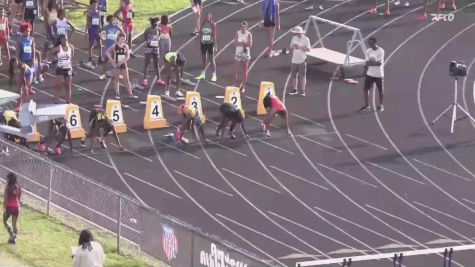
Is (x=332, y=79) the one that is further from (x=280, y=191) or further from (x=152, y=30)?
(x=280, y=191)

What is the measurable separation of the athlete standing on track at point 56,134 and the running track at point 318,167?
39 centimetres

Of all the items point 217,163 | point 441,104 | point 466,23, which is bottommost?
point 217,163

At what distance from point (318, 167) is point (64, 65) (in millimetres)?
6081

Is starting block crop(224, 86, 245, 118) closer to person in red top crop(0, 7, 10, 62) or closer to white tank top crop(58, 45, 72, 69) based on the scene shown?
white tank top crop(58, 45, 72, 69)

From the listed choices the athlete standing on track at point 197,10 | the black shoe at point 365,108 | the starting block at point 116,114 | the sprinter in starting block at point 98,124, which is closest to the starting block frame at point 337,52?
the black shoe at point 365,108

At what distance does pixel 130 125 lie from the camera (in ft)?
99.5

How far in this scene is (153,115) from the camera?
3025 centimetres

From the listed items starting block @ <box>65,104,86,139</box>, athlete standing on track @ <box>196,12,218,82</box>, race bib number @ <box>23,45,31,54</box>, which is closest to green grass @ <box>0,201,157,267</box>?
starting block @ <box>65,104,86,139</box>

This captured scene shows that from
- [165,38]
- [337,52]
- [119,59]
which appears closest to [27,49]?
[119,59]

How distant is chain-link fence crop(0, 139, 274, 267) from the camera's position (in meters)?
21.2

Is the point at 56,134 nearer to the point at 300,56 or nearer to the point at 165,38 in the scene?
the point at 165,38

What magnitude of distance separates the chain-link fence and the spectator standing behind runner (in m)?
11.8

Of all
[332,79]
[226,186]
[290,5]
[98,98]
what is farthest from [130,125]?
[290,5]

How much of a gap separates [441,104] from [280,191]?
701 centimetres
